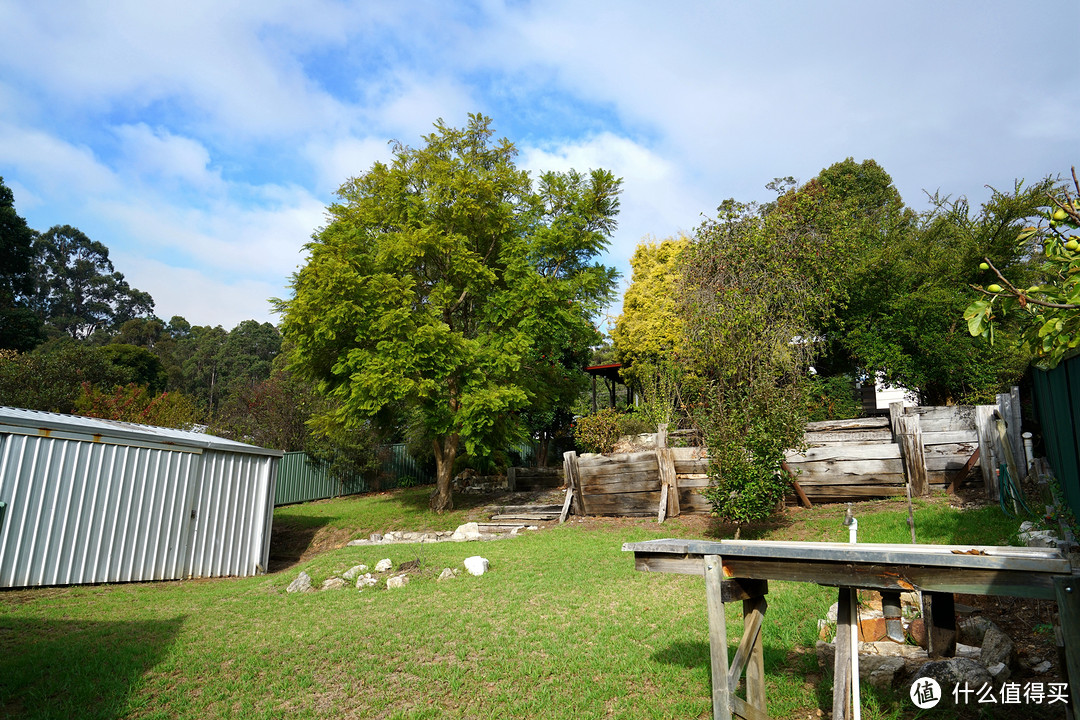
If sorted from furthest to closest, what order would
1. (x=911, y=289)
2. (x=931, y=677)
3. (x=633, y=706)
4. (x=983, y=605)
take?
(x=911, y=289), (x=983, y=605), (x=633, y=706), (x=931, y=677)

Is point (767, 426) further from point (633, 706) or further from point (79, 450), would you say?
point (79, 450)

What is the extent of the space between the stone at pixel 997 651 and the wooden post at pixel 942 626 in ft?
0.60

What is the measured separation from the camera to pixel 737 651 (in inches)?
142

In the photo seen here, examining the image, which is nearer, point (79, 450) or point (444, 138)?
point (79, 450)

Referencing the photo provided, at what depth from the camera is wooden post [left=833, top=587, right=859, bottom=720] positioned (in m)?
3.29

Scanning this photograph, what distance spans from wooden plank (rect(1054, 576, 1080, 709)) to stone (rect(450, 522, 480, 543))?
1047 cm

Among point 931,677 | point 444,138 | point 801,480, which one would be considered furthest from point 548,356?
point 931,677

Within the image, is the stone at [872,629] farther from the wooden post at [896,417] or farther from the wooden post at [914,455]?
the wooden post at [896,417]

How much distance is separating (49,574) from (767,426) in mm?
10669

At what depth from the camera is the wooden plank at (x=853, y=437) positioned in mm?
11148

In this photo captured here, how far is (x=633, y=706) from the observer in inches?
166

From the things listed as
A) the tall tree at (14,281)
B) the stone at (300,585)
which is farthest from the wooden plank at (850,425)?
the tall tree at (14,281)

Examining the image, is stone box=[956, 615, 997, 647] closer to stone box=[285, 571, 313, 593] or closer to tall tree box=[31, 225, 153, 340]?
stone box=[285, 571, 313, 593]

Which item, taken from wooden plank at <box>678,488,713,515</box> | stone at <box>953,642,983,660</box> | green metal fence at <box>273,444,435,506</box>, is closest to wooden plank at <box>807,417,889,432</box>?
wooden plank at <box>678,488,713,515</box>
